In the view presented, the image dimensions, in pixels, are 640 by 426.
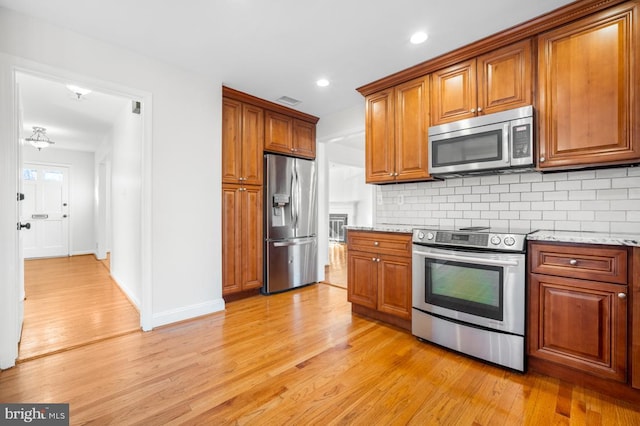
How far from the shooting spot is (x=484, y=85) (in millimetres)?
2359

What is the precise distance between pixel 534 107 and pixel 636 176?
0.81 meters

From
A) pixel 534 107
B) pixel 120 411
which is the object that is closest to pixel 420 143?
pixel 534 107

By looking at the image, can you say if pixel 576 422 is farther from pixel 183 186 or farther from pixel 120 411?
pixel 183 186

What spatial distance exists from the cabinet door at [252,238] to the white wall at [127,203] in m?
1.10

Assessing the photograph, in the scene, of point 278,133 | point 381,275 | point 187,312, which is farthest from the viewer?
point 278,133

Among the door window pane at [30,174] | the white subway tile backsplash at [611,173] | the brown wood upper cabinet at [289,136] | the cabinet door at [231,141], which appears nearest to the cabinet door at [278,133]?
the brown wood upper cabinet at [289,136]

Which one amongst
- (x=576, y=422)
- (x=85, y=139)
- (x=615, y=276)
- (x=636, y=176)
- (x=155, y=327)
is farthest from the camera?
(x=85, y=139)

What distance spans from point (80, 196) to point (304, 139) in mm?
6090

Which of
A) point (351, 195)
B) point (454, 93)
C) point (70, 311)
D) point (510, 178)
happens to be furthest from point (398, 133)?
point (351, 195)

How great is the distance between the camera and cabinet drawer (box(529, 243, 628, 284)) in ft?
5.27

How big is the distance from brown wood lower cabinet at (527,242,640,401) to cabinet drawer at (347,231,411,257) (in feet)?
3.05

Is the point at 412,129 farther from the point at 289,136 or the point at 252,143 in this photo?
the point at 252,143

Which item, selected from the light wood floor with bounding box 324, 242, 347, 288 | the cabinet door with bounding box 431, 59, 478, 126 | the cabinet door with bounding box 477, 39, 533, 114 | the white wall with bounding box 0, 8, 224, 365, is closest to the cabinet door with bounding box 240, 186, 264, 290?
the white wall with bounding box 0, 8, 224, 365

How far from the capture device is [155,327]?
2646 mm
